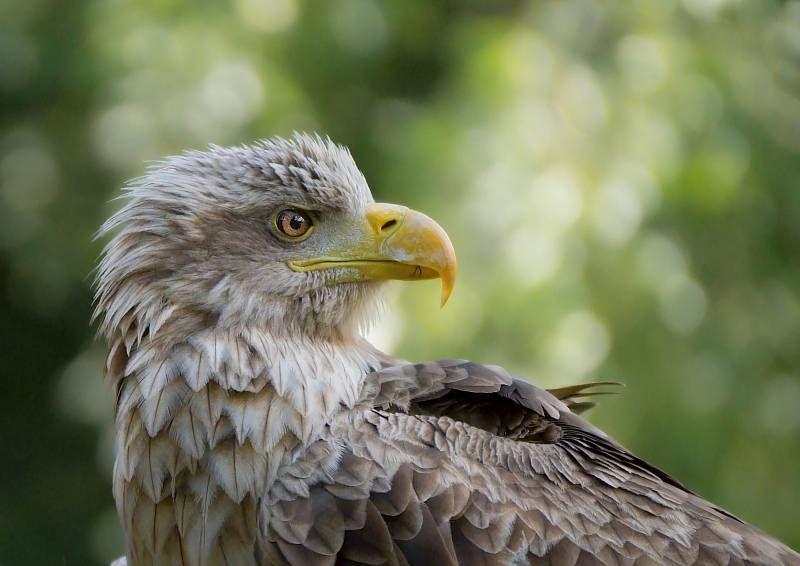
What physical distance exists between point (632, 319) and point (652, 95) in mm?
1225

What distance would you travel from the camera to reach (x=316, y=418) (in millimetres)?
3438

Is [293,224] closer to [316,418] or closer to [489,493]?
[316,418]

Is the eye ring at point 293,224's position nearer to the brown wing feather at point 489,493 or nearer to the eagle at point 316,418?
the eagle at point 316,418

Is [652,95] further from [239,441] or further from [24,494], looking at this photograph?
[24,494]

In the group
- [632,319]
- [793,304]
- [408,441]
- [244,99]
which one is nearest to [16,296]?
[244,99]

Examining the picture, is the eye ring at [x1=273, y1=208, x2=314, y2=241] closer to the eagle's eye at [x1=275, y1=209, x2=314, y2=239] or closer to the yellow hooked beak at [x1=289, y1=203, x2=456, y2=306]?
the eagle's eye at [x1=275, y1=209, x2=314, y2=239]

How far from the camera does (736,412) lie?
664 centimetres

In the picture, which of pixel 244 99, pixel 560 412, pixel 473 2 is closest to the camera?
pixel 560 412

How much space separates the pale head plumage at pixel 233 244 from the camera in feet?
11.9

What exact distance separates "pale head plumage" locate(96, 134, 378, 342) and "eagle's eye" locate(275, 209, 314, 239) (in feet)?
0.10

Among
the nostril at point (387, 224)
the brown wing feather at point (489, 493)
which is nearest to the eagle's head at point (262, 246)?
the nostril at point (387, 224)

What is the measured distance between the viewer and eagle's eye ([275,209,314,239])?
12.4 feet

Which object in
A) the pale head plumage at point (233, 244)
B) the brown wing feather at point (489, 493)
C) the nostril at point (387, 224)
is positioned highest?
the nostril at point (387, 224)

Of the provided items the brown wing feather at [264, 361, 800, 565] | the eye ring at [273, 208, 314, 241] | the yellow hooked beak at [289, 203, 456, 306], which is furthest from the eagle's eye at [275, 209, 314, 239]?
the brown wing feather at [264, 361, 800, 565]
